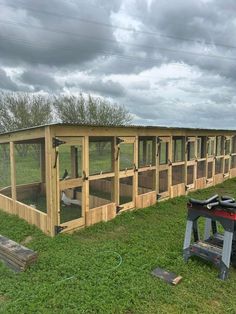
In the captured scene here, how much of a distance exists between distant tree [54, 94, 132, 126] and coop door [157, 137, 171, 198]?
7.94 m

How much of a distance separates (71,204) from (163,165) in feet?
9.72

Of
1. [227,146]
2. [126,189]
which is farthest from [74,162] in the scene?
[227,146]

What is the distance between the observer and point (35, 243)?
4.37m

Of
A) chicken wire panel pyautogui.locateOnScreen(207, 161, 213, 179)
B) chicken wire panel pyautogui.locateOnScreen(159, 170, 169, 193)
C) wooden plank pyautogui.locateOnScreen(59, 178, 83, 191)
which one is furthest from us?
chicken wire panel pyautogui.locateOnScreen(207, 161, 213, 179)

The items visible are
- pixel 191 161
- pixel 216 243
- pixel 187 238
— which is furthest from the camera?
pixel 191 161

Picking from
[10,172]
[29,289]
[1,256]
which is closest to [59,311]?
[29,289]

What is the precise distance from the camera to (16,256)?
358 cm

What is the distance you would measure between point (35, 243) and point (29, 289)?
1.36 m

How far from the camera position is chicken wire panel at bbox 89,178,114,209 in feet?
18.1

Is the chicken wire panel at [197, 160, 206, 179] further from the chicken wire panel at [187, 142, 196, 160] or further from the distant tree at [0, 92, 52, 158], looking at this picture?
the distant tree at [0, 92, 52, 158]

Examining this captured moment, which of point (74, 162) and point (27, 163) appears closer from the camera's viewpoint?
point (74, 162)

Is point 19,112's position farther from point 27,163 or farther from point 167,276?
point 167,276

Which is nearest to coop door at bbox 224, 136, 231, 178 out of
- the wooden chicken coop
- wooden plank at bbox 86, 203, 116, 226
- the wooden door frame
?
the wooden chicken coop

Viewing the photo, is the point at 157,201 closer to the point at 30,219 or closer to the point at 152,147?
the point at 152,147
